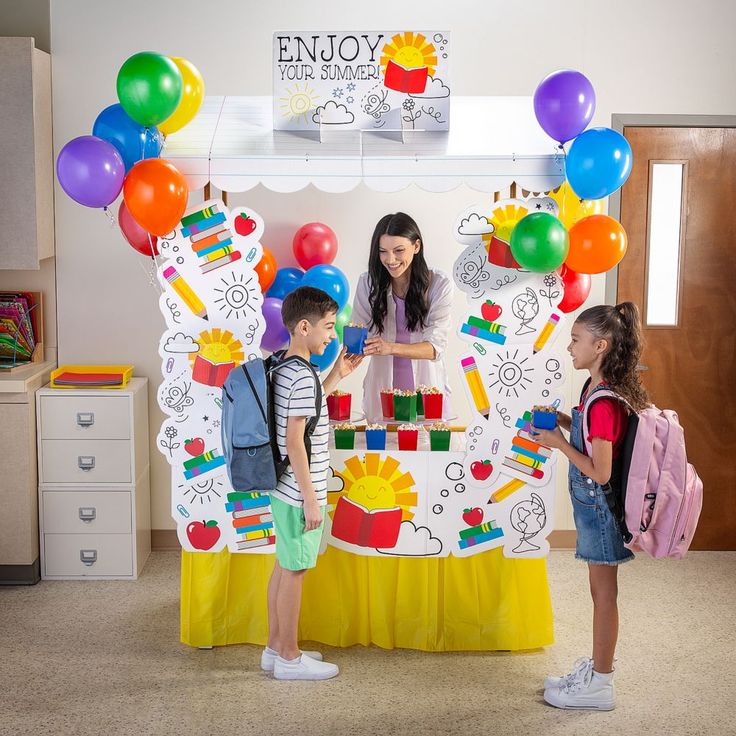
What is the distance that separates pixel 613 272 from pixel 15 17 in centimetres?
294

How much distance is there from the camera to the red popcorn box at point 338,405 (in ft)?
12.1

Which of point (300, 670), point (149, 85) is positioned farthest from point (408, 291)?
point (300, 670)

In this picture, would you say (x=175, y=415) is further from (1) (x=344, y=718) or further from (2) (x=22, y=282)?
(2) (x=22, y=282)

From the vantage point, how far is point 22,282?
15.2 feet

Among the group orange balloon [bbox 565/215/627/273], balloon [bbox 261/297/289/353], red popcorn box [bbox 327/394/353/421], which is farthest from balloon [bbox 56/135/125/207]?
orange balloon [bbox 565/215/627/273]

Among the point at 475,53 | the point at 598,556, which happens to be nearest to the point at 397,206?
the point at 475,53

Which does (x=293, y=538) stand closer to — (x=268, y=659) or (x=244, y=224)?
(x=268, y=659)

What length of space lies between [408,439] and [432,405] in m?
0.19

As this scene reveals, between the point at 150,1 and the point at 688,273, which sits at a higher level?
the point at 150,1

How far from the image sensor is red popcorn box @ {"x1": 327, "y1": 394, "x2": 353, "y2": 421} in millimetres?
3701

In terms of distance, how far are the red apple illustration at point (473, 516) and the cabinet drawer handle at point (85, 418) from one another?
5.74 feet

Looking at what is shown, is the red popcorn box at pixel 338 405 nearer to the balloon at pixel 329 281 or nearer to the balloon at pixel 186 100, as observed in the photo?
the balloon at pixel 329 281

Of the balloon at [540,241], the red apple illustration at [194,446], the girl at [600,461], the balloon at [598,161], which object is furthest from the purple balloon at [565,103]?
the red apple illustration at [194,446]

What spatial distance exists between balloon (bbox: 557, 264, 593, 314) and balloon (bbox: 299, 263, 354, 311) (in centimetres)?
87
